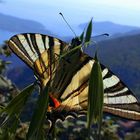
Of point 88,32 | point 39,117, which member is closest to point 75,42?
point 88,32

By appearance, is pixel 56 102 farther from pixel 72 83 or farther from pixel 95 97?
pixel 95 97

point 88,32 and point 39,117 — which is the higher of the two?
point 88,32

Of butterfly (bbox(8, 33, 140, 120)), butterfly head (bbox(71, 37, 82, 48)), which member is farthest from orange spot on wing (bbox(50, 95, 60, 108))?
butterfly head (bbox(71, 37, 82, 48))

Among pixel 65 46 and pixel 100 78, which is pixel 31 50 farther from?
pixel 100 78

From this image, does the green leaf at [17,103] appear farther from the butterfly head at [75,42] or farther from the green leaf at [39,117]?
the butterfly head at [75,42]

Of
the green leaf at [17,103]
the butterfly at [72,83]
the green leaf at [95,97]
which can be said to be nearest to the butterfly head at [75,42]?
the butterfly at [72,83]

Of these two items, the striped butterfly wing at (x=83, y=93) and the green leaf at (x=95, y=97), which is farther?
the striped butterfly wing at (x=83, y=93)

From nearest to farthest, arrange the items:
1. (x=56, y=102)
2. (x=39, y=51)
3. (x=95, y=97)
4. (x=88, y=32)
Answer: (x=95, y=97) → (x=56, y=102) → (x=88, y=32) → (x=39, y=51)
